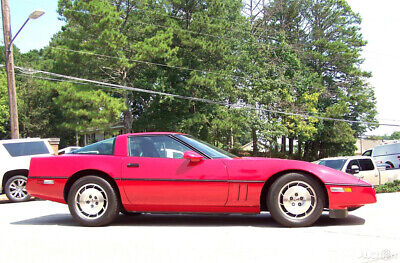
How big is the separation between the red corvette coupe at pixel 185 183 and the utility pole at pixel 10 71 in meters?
10.4

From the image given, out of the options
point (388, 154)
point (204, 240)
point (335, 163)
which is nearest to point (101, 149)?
point (204, 240)

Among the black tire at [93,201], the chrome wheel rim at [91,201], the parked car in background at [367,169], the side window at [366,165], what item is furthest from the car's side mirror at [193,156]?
the side window at [366,165]

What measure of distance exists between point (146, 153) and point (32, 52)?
66.9m

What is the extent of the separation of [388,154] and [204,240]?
20868 millimetres

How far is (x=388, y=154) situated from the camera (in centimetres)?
2228

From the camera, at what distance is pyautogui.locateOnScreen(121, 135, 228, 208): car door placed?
5.09m

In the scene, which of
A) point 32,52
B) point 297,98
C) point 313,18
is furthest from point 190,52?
point 32,52

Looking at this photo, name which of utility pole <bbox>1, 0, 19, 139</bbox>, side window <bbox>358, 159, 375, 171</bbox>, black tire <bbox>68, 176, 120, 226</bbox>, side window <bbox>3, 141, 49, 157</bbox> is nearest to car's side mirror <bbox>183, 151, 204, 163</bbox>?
black tire <bbox>68, 176, 120, 226</bbox>

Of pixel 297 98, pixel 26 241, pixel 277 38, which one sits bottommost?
pixel 26 241

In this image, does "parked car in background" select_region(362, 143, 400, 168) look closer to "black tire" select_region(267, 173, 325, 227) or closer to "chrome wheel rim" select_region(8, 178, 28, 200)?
"black tire" select_region(267, 173, 325, 227)

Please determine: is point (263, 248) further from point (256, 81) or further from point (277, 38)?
point (277, 38)

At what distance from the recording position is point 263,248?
4023mm

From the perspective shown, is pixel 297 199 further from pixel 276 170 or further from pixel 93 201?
pixel 93 201

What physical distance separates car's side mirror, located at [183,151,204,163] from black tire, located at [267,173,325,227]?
1.02 meters
